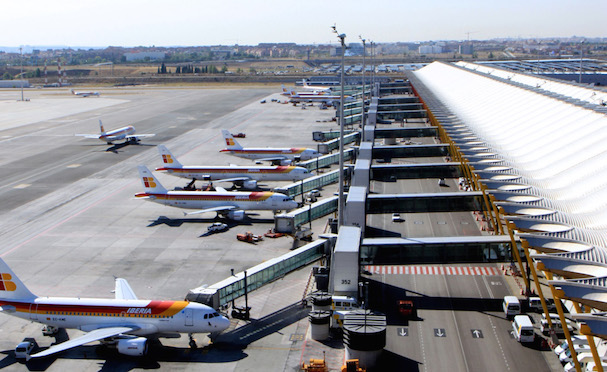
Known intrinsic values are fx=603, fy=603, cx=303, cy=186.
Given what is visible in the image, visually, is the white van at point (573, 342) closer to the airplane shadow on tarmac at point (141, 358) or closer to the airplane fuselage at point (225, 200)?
the airplane shadow on tarmac at point (141, 358)

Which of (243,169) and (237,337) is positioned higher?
(243,169)

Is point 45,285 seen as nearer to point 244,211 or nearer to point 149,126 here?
point 244,211

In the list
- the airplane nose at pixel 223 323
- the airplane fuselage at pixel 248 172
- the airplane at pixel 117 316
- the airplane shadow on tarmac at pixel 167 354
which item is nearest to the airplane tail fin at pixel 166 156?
the airplane fuselage at pixel 248 172

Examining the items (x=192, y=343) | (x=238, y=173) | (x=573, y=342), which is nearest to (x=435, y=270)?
(x=573, y=342)

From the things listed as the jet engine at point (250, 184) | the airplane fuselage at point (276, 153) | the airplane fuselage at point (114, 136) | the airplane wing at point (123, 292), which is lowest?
the airplane wing at point (123, 292)

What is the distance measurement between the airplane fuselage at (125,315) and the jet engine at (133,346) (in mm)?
1426

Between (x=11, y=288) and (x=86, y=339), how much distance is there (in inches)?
330

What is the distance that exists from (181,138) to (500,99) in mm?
73311

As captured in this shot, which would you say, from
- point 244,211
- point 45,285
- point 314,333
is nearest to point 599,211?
point 314,333

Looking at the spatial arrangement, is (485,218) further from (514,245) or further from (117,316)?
(117,316)

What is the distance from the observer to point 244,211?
8050 cm

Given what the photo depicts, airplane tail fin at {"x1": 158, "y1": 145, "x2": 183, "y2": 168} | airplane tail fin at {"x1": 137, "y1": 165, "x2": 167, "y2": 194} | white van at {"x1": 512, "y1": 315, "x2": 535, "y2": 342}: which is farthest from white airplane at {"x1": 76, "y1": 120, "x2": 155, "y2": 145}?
white van at {"x1": 512, "y1": 315, "x2": 535, "y2": 342}

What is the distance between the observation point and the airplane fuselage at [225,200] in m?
79.8

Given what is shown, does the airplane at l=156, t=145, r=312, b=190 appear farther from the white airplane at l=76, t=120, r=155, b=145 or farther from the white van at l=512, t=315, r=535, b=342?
the white van at l=512, t=315, r=535, b=342
